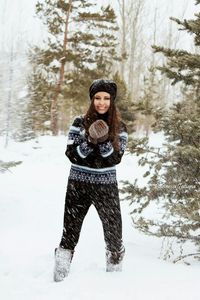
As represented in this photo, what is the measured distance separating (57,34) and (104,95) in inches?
774

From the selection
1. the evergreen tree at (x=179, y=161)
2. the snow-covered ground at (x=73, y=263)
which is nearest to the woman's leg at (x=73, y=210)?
the snow-covered ground at (x=73, y=263)

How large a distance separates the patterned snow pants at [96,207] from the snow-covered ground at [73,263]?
0.34 metres

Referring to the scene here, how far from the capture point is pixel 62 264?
4164mm

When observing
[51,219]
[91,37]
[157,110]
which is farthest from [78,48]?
[157,110]

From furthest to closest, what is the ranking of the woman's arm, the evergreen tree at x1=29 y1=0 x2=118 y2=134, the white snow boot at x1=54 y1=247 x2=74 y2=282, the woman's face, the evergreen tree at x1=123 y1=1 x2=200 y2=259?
the evergreen tree at x1=29 y1=0 x2=118 y2=134 < the evergreen tree at x1=123 y1=1 x2=200 y2=259 < the white snow boot at x1=54 y1=247 x2=74 y2=282 < the woman's face < the woman's arm

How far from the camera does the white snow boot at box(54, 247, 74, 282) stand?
416cm

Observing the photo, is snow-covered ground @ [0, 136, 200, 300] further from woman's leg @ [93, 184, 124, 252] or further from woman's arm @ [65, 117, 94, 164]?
woman's arm @ [65, 117, 94, 164]

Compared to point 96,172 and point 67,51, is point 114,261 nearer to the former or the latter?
point 96,172

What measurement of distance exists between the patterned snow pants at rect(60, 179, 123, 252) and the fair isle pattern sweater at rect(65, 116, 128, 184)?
0.24ft

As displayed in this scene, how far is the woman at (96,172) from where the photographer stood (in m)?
3.92

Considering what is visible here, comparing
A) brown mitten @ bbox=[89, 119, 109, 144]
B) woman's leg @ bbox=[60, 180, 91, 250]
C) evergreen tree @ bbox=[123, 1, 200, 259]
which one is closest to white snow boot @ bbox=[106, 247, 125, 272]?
woman's leg @ bbox=[60, 180, 91, 250]

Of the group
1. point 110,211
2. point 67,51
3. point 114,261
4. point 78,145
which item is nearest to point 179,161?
point 110,211

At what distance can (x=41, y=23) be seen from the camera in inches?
910

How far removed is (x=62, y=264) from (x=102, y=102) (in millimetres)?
1590
